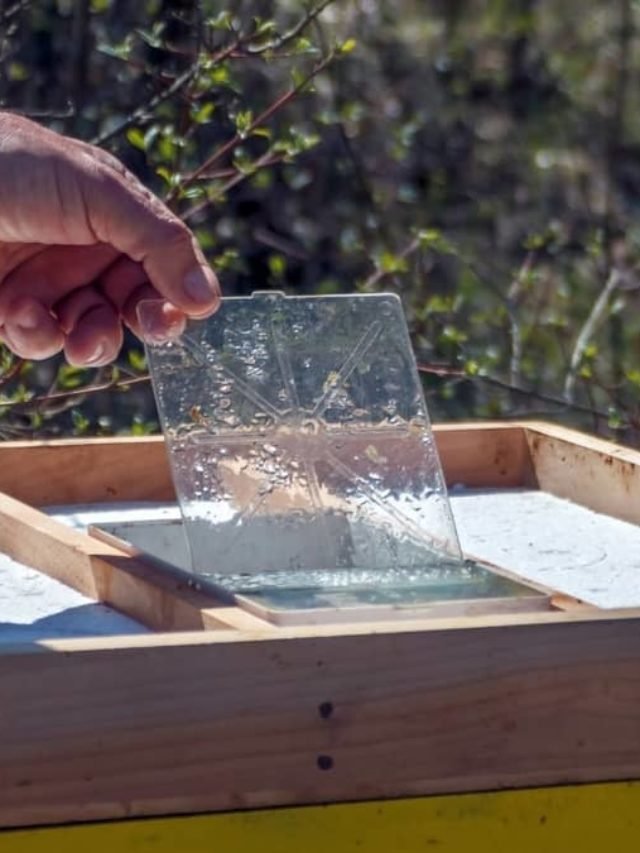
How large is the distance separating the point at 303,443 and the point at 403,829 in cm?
55

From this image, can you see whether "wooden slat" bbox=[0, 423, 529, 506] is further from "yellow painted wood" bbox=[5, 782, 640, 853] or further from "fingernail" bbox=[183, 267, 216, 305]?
"yellow painted wood" bbox=[5, 782, 640, 853]

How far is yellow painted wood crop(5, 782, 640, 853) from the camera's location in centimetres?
130

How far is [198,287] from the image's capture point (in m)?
1.66

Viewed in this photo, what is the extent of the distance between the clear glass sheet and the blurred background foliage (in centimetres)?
Answer: 120

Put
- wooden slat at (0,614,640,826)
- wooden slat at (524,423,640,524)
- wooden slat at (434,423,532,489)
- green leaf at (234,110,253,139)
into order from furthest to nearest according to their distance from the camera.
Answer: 1. green leaf at (234,110,253,139)
2. wooden slat at (434,423,532,489)
3. wooden slat at (524,423,640,524)
4. wooden slat at (0,614,640,826)

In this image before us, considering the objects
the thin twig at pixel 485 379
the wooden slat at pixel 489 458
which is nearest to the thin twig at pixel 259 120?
the thin twig at pixel 485 379

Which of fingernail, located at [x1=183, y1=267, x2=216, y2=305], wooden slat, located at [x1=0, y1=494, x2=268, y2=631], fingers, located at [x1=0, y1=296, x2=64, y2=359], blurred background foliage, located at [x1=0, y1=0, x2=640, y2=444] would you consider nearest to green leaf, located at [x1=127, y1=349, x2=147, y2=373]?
blurred background foliage, located at [x1=0, y1=0, x2=640, y2=444]

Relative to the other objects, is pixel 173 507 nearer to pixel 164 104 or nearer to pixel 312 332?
pixel 312 332

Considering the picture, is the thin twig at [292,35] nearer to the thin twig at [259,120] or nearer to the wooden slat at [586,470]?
the thin twig at [259,120]

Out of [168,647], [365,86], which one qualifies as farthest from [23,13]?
[168,647]

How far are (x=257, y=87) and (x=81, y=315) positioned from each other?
9.11ft

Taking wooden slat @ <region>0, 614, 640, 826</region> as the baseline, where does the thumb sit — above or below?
above

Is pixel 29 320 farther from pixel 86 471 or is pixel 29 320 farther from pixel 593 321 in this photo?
pixel 593 321

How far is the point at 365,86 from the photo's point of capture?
4941 millimetres
